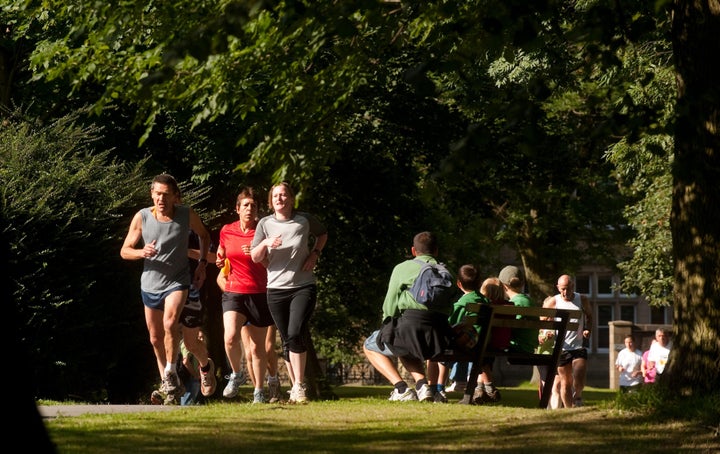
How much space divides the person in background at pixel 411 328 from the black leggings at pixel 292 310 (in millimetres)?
1185

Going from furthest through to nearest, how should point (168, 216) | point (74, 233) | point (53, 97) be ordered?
point (53, 97) < point (74, 233) < point (168, 216)

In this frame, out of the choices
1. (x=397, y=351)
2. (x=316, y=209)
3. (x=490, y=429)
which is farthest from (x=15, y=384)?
(x=316, y=209)

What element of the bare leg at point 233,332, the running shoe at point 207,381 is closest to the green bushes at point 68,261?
the running shoe at point 207,381

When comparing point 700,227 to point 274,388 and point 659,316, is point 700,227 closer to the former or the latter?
point 274,388

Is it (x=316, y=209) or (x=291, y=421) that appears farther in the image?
(x=316, y=209)

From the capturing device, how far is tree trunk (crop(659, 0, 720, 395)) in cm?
1011

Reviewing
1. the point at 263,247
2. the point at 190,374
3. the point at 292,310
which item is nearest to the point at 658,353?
the point at 190,374

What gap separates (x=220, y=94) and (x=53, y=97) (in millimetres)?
12251

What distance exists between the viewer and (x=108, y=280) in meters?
17.1

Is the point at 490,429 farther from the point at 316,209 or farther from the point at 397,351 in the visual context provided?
the point at 316,209

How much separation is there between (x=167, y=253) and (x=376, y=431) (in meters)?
3.15

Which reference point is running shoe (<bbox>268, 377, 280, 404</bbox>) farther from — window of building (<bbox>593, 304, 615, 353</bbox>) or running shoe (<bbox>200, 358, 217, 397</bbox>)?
window of building (<bbox>593, 304, 615, 353</bbox>)

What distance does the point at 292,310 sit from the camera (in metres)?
12.0

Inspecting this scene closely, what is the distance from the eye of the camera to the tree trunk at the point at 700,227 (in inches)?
398
